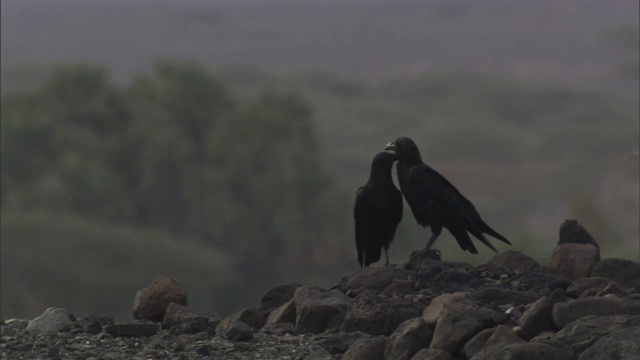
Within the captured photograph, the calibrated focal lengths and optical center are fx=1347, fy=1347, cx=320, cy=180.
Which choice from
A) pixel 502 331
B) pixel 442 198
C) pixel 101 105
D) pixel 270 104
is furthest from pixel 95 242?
pixel 502 331

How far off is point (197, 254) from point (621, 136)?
28.6 metres

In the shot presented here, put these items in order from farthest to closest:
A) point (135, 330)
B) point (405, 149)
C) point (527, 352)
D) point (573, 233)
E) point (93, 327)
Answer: point (405, 149), point (573, 233), point (93, 327), point (135, 330), point (527, 352)

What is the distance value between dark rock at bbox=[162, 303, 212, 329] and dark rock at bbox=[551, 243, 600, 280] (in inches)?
94.6

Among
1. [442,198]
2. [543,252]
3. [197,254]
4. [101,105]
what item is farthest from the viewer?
[101,105]

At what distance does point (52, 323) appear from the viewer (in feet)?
30.7

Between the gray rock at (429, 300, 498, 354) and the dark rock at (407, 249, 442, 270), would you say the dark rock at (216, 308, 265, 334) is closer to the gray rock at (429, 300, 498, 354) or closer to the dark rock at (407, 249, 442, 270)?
the dark rock at (407, 249, 442, 270)

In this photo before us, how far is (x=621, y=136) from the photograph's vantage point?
60906 mm

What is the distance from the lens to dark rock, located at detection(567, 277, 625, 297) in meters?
8.30

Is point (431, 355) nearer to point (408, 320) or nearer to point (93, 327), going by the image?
point (408, 320)

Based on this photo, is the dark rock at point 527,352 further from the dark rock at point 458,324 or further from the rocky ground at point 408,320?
the dark rock at point 458,324

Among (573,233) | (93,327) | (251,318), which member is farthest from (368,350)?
(573,233)

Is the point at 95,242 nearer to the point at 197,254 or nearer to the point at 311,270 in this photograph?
the point at 197,254

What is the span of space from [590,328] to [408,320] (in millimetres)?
1219

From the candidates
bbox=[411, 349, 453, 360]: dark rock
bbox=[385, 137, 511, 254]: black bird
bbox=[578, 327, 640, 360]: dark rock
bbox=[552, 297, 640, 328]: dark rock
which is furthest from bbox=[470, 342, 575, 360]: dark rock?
bbox=[385, 137, 511, 254]: black bird
